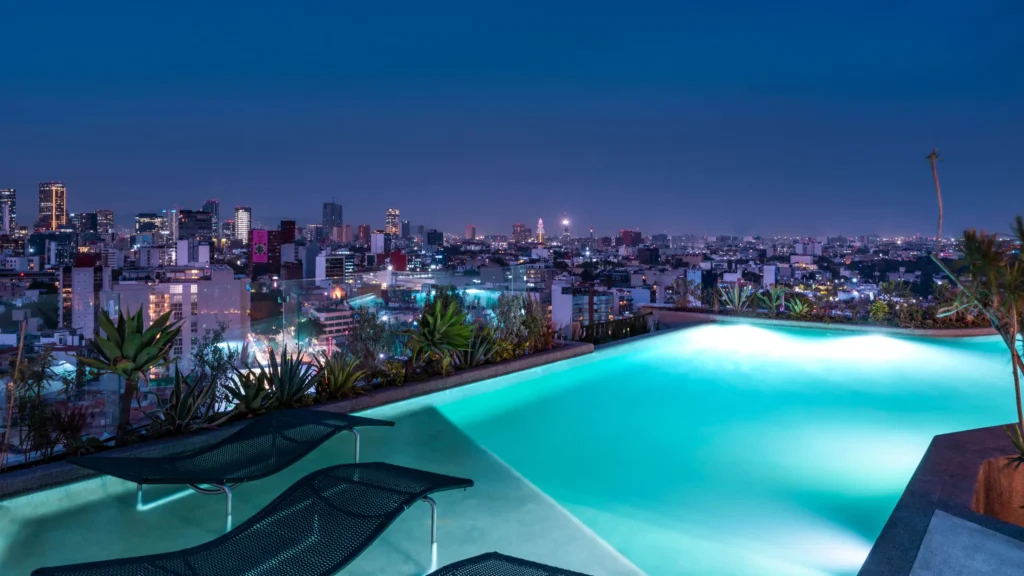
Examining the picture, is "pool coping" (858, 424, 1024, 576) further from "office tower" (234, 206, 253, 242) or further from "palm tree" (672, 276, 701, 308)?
"office tower" (234, 206, 253, 242)

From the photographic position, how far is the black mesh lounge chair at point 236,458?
111 inches

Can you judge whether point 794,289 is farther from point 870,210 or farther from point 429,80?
point 870,210

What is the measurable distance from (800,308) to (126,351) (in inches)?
441

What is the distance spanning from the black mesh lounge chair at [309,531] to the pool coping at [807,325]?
9498 mm

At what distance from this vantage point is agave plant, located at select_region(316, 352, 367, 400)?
5172 millimetres

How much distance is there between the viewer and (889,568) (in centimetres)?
244

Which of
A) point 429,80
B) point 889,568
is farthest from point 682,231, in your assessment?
point 889,568

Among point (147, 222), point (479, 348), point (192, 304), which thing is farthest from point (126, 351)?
point (147, 222)

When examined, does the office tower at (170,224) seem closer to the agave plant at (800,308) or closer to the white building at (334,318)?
the agave plant at (800,308)


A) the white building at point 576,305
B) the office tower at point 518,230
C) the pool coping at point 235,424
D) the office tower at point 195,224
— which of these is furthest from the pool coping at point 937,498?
the office tower at point 518,230

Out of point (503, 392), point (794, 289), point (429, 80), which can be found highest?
point (429, 80)

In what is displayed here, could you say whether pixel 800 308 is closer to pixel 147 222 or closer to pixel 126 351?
pixel 126 351

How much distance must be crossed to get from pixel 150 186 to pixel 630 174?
29.3 m

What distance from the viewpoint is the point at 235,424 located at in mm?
4320
